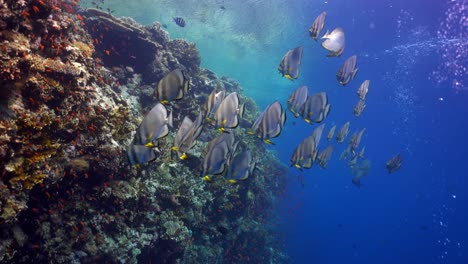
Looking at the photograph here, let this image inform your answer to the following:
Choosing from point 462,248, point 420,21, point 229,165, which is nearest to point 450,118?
point 420,21

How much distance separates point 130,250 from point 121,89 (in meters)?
5.16

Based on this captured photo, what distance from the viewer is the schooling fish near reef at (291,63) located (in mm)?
4809

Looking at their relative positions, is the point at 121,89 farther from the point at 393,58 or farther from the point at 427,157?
the point at 427,157

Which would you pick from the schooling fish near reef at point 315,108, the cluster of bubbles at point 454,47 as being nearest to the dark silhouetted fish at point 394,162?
the schooling fish near reef at point 315,108

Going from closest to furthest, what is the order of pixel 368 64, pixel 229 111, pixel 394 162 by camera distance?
pixel 229 111 < pixel 394 162 < pixel 368 64

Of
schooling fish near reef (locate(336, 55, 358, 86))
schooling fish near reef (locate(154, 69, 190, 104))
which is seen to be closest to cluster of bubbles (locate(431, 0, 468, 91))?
schooling fish near reef (locate(336, 55, 358, 86))

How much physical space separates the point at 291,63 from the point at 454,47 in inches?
1070

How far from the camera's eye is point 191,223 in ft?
28.0

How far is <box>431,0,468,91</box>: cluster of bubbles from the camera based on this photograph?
A: 20241 mm

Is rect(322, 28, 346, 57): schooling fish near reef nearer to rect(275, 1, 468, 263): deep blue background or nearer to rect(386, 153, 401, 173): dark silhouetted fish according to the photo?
rect(386, 153, 401, 173): dark silhouetted fish

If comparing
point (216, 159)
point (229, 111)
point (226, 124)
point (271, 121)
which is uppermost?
point (271, 121)

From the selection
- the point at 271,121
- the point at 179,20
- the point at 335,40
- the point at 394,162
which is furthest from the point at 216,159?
the point at 179,20

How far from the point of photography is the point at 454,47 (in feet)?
79.5

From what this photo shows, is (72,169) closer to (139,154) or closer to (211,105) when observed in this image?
(139,154)
